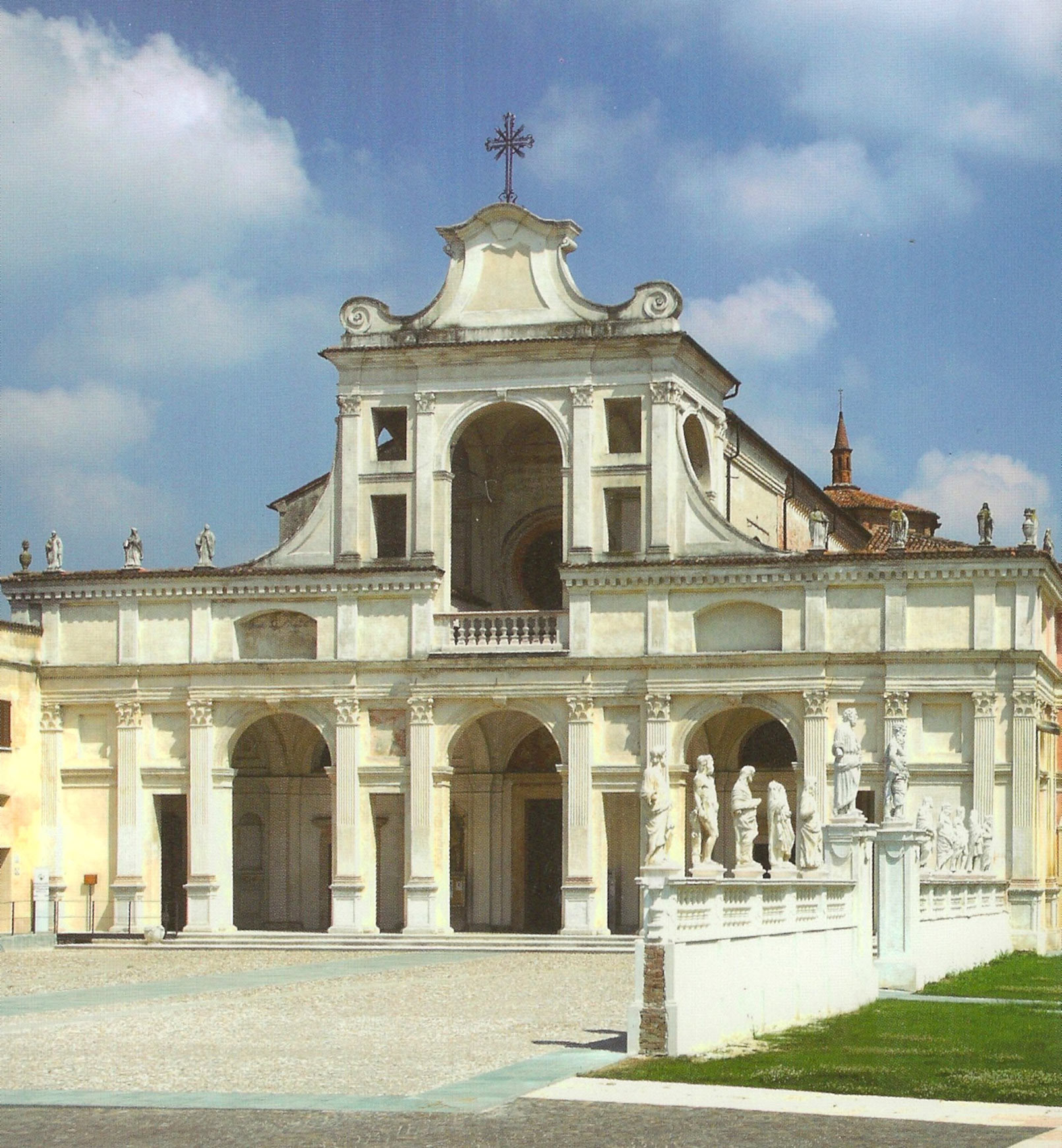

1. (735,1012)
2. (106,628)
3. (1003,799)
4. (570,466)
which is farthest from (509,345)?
(735,1012)

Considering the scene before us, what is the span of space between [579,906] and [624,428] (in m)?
12.1

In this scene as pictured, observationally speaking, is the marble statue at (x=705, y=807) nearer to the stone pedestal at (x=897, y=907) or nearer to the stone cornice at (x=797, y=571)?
the stone pedestal at (x=897, y=907)

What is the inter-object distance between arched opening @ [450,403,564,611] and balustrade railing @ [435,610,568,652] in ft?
13.0

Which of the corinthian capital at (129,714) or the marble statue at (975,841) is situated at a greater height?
the corinthian capital at (129,714)

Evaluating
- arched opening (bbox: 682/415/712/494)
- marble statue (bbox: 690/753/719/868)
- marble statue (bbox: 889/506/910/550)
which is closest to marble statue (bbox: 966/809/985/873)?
marble statue (bbox: 690/753/719/868)

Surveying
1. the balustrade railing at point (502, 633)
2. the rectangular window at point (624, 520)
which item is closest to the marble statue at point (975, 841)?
the rectangular window at point (624, 520)

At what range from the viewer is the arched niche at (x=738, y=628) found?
47.0 m

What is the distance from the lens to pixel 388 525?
51719 mm

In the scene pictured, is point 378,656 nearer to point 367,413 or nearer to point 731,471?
point 367,413

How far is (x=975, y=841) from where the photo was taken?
4322 cm

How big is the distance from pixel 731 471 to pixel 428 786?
1126 cm

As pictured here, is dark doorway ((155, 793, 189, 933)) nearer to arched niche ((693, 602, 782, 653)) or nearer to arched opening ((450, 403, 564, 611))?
arched opening ((450, 403, 564, 611))

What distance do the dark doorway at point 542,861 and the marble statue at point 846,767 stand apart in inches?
789

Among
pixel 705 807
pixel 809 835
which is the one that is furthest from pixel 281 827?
Answer: pixel 809 835
